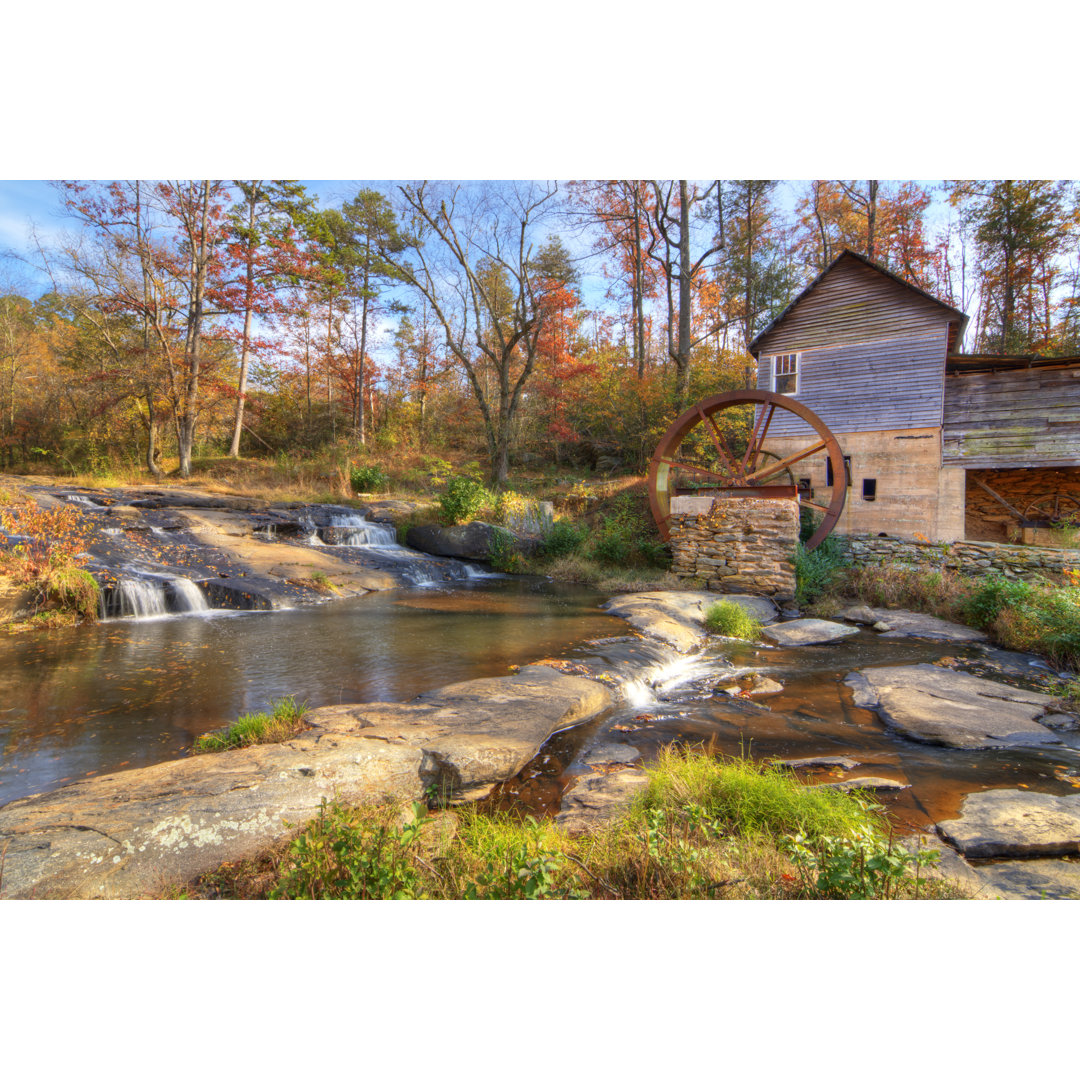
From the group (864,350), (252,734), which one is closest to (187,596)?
(252,734)

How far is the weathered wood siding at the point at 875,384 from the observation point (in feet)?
38.1

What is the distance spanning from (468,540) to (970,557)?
9.71m

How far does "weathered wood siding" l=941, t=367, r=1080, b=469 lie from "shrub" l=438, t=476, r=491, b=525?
10.4m

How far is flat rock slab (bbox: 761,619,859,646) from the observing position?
6938 mm

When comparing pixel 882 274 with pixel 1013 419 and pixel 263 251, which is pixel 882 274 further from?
pixel 263 251

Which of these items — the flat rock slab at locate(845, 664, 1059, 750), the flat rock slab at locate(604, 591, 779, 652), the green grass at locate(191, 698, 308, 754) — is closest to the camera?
the green grass at locate(191, 698, 308, 754)

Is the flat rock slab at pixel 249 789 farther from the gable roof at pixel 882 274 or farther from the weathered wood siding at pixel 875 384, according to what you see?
the gable roof at pixel 882 274

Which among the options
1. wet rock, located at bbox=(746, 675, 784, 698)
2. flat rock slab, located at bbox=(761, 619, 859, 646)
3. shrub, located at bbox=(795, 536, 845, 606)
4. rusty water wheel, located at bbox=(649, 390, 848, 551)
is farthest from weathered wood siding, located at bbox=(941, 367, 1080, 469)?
wet rock, located at bbox=(746, 675, 784, 698)

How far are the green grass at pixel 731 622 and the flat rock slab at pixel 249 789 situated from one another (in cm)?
379

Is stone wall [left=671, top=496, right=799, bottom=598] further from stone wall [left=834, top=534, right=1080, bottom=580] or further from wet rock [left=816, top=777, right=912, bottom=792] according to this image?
wet rock [left=816, top=777, right=912, bottom=792]

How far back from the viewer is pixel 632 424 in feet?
56.7

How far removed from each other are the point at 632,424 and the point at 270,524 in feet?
35.9

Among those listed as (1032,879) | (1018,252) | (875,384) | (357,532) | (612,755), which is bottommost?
(612,755)

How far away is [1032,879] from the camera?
215 centimetres
